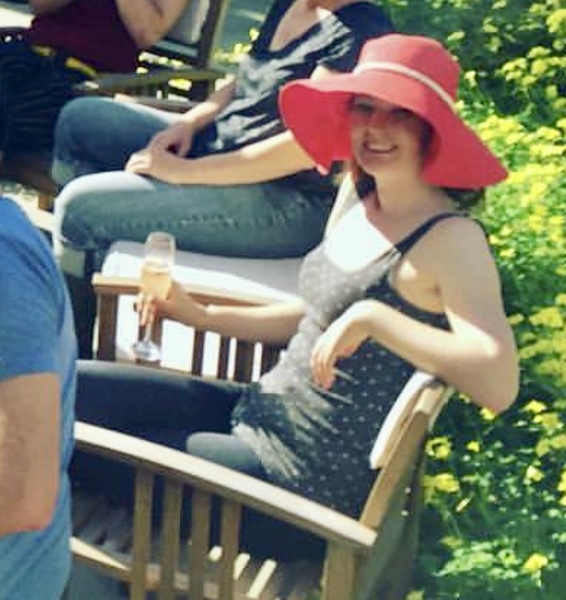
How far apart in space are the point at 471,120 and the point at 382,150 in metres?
3.23

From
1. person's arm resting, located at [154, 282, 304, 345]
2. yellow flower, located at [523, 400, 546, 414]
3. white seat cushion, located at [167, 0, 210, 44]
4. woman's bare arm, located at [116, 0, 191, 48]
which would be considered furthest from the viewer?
white seat cushion, located at [167, 0, 210, 44]

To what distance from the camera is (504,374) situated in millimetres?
3070

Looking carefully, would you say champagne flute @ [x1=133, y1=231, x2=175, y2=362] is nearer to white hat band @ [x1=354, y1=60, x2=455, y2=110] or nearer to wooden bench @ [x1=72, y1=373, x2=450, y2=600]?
wooden bench @ [x1=72, y1=373, x2=450, y2=600]

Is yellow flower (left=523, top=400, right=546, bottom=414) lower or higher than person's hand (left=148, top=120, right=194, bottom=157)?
lower

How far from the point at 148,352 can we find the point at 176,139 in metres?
1.02

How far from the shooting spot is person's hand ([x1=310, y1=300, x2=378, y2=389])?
3.17 meters

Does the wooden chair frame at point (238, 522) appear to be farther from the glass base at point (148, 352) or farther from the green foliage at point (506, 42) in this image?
the green foliage at point (506, 42)

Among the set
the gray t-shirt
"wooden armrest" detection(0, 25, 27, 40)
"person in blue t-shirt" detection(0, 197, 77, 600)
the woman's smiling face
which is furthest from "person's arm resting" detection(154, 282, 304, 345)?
"wooden armrest" detection(0, 25, 27, 40)

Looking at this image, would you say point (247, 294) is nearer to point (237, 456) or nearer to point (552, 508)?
point (237, 456)

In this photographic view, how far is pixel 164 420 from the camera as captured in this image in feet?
12.2

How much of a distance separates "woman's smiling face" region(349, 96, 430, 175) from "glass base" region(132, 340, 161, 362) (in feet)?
2.71

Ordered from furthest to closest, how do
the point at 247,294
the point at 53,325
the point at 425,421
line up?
the point at 247,294 → the point at 425,421 → the point at 53,325

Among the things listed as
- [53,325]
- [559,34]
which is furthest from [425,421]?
[559,34]

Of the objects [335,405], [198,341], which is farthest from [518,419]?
[335,405]
